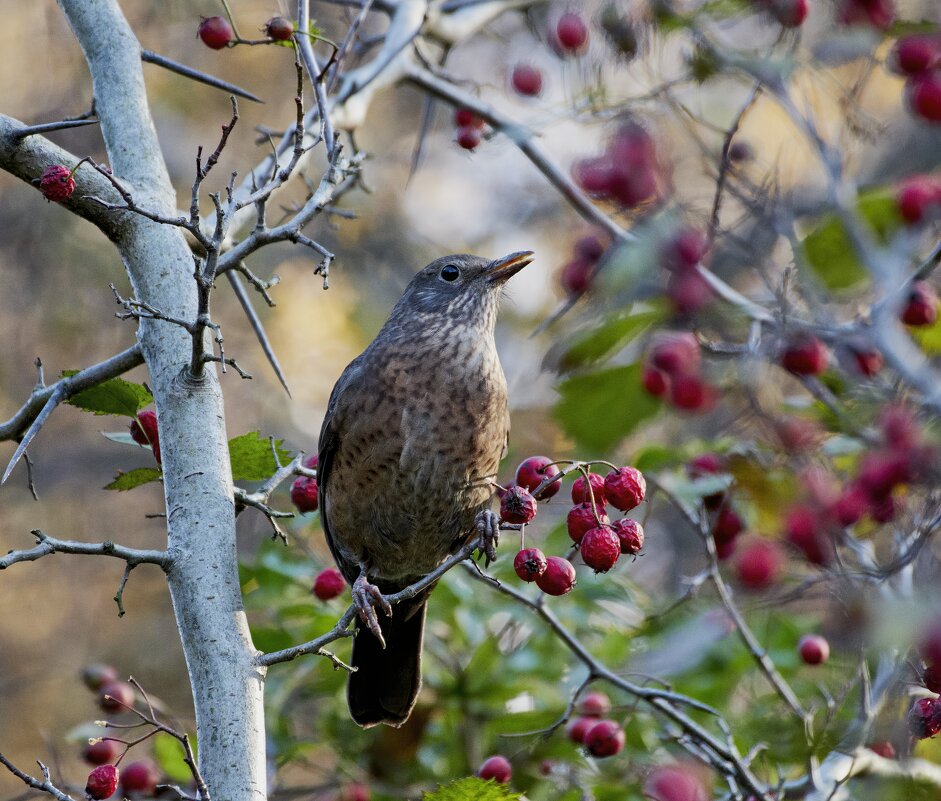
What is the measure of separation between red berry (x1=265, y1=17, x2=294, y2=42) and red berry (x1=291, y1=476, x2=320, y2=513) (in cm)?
129

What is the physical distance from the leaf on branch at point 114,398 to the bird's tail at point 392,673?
1178 millimetres

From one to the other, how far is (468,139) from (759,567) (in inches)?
80.7

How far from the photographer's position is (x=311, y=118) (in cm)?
360

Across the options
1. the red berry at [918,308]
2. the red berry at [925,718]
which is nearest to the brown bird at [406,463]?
the red berry at [918,308]

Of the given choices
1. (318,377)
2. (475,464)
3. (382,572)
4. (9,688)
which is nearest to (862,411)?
(475,464)

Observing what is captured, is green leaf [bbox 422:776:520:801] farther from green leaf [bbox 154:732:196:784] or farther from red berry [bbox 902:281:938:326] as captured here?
red berry [bbox 902:281:938:326]

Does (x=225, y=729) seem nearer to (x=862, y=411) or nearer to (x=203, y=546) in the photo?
(x=203, y=546)

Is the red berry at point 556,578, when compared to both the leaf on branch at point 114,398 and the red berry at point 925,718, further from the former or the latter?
the leaf on branch at point 114,398

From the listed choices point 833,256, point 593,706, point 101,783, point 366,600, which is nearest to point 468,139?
point 833,256

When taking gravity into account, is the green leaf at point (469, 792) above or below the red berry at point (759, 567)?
below

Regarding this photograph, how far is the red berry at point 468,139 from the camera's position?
4.23 m

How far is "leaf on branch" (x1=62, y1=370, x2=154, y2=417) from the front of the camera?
2852 millimetres

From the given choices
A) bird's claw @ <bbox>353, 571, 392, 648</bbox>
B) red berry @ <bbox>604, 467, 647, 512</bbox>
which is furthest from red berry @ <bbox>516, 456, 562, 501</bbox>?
bird's claw @ <bbox>353, 571, 392, 648</bbox>

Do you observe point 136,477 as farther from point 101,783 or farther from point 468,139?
point 468,139
